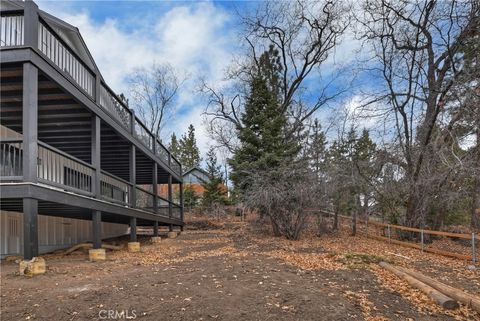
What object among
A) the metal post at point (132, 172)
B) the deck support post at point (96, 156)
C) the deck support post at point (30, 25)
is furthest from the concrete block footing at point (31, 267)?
the metal post at point (132, 172)

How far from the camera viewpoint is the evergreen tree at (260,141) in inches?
623

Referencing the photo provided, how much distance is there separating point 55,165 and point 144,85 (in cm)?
2690

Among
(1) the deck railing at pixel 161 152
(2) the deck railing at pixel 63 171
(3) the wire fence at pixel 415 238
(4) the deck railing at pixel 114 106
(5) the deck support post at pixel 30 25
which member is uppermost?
(5) the deck support post at pixel 30 25

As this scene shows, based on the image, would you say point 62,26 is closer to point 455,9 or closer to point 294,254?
point 294,254

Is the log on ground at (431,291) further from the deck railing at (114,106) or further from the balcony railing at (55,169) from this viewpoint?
the deck railing at (114,106)

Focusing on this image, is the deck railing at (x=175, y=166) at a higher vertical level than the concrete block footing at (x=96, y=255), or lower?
higher

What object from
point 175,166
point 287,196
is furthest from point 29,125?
point 175,166

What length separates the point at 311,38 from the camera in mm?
23875

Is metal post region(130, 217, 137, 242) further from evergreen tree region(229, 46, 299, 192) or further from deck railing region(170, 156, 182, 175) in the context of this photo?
deck railing region(170, 156, 182, 175)

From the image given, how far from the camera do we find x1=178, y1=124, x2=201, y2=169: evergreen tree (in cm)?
4578

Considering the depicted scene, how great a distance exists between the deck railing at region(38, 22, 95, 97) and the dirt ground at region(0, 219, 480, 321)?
14.4 ft

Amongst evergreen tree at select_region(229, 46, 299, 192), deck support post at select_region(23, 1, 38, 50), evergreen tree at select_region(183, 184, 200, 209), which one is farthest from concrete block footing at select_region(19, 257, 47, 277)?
evergreen tree at select_region(183, 184, 200, 209)

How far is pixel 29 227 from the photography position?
6.25 metres

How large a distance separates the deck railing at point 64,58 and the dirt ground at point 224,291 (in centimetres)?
439
